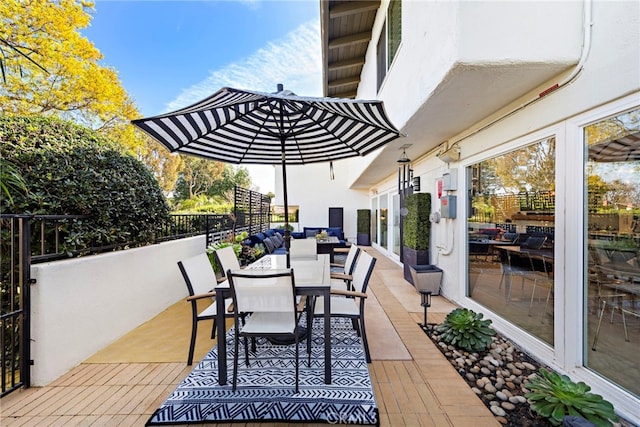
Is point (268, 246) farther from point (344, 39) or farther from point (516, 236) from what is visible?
point (344, 39)

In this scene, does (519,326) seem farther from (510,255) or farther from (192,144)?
(192,144)

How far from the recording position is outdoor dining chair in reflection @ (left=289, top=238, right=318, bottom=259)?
500cm

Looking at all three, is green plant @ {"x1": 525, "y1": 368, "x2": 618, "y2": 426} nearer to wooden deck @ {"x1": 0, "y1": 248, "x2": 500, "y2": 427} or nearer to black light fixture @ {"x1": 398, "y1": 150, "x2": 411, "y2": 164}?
wooden deck @ {"x1": 0, "y1": 248, "x2": 500, "y2": 427}

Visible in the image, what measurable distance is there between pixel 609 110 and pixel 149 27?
16.5 metres

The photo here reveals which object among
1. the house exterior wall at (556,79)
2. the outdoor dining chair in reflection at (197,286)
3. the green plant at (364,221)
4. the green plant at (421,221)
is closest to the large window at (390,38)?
the house exterior wall at (556,79)

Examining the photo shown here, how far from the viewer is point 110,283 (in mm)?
3361

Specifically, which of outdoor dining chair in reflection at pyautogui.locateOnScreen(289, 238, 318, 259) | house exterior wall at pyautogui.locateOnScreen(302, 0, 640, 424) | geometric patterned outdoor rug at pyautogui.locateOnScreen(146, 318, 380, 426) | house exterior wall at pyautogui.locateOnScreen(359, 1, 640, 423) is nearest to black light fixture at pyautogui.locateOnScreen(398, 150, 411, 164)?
house exterior wall at pyautogui.locateOnScreen(359, 1, 640, 423)

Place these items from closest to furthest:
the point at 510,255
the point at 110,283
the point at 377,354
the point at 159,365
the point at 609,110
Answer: the point at 609,110
the point at 159,365
the point at 377,354
the point at 110,283
the point at 510,255

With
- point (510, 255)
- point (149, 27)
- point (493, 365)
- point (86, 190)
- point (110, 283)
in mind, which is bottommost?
point (493, 365)

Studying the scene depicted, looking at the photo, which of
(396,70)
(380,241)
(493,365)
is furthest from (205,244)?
(380,241)

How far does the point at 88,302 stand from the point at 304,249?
3.02 m

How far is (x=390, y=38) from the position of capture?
5316mm

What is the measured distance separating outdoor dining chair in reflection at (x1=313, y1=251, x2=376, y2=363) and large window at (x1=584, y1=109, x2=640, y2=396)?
1942 mm

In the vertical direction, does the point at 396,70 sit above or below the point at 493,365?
A: above
